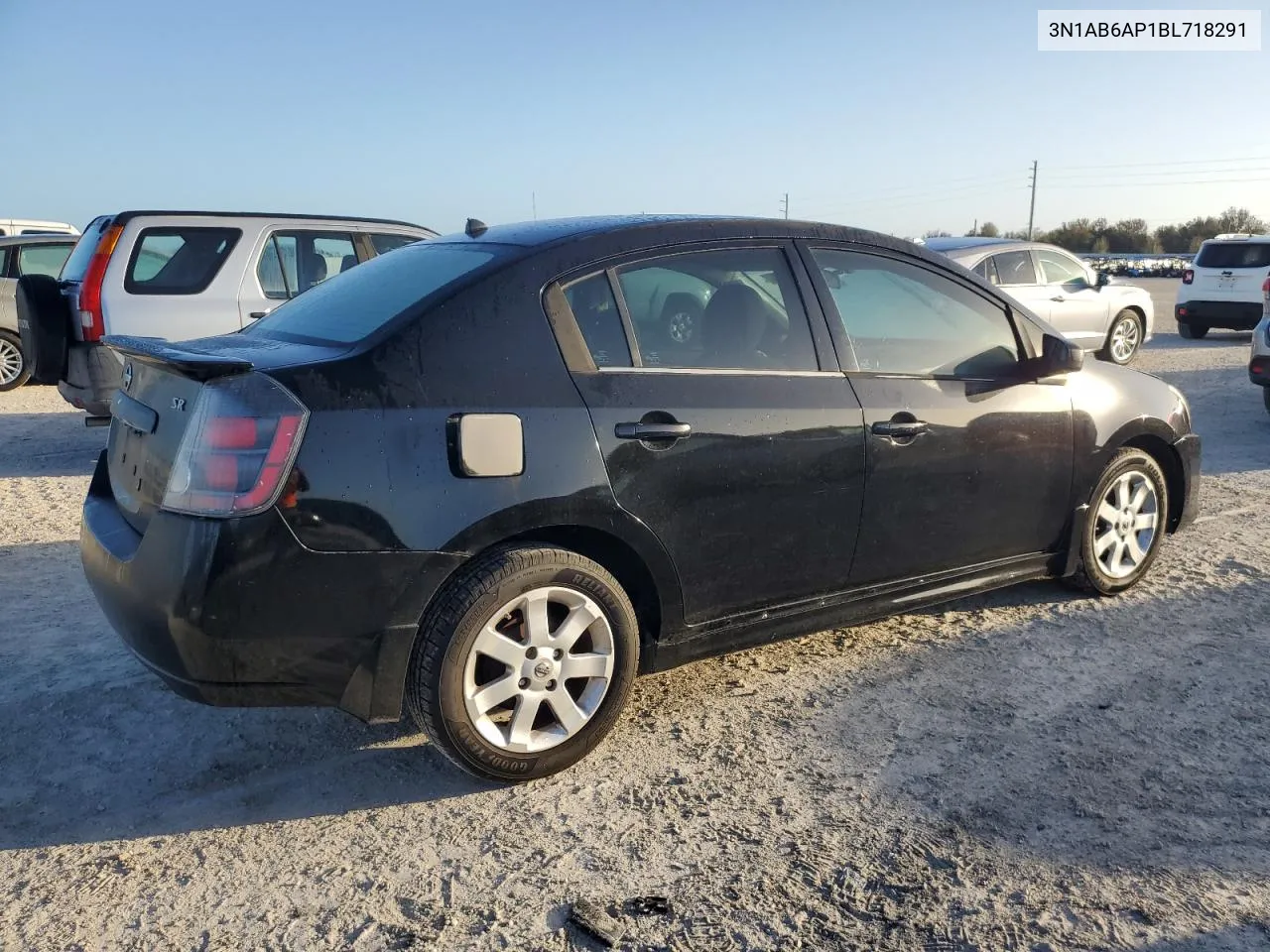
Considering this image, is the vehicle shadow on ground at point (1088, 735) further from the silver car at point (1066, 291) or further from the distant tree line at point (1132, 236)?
the distant tree line at point (1132, 236)

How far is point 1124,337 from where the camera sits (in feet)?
46.8

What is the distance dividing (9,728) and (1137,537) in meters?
4.56

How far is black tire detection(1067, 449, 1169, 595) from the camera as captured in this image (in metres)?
4.50

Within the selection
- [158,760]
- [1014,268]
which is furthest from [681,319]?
[1014,268]

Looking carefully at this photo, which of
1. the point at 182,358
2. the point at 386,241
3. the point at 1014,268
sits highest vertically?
the point at 386,241

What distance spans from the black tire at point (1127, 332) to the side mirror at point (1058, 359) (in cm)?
1071

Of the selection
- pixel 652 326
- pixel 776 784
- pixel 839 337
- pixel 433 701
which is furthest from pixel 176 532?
pixel 839 337

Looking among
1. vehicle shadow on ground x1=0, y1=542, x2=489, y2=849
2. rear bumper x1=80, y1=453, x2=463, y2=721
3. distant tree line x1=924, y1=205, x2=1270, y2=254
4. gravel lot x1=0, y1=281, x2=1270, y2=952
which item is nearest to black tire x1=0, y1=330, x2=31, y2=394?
gravel lot x1=0, y1=281, x2=1270, y2=952

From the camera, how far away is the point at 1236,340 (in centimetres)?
1733

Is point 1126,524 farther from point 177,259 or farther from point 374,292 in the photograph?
point 177,259

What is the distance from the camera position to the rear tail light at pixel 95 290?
746 cm

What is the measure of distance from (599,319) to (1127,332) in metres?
13.0

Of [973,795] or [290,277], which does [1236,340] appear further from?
[973,795]

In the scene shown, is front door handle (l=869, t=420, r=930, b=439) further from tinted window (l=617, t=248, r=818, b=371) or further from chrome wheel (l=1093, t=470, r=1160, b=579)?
chrome wheel (l=1093, t=470, r=1160, b=579)
